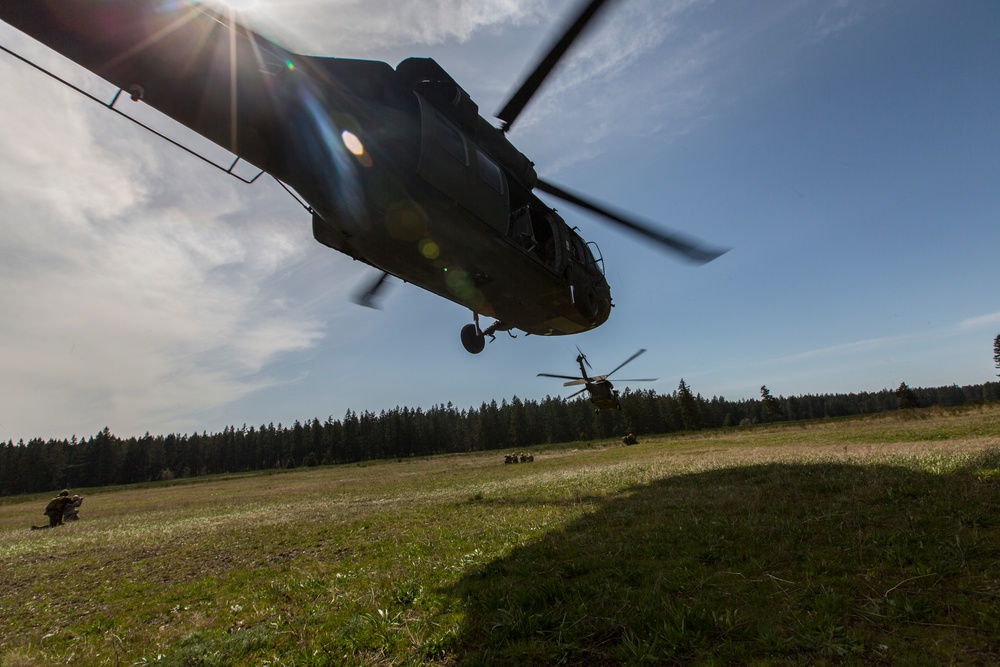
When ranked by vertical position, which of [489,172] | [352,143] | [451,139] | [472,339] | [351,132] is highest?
[451,139]

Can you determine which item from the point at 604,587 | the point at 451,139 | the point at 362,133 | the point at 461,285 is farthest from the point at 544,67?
the point at 604,587

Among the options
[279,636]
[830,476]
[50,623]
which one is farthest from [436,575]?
[830,476]

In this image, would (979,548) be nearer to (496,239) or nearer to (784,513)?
(784,513)

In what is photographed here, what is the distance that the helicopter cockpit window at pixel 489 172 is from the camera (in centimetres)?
938

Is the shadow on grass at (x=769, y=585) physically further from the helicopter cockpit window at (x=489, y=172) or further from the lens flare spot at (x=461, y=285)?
the helicopter cockpit window at (x=489, y=172)

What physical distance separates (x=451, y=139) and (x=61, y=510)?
2871 cm

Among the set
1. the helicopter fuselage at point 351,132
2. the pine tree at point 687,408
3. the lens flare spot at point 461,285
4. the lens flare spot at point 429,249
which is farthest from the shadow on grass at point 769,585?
the pine tree at point 687,408

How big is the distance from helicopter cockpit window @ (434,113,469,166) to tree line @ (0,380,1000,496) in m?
100

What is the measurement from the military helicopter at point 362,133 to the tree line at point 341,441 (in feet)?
323

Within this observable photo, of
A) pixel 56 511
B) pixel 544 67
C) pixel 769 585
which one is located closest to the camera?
pixel 769 585

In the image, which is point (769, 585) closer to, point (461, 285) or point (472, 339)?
point (461, 285)

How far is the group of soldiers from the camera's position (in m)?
22.6

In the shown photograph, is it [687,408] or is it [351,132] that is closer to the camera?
[351,132]

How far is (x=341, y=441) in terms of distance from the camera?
416 feet
